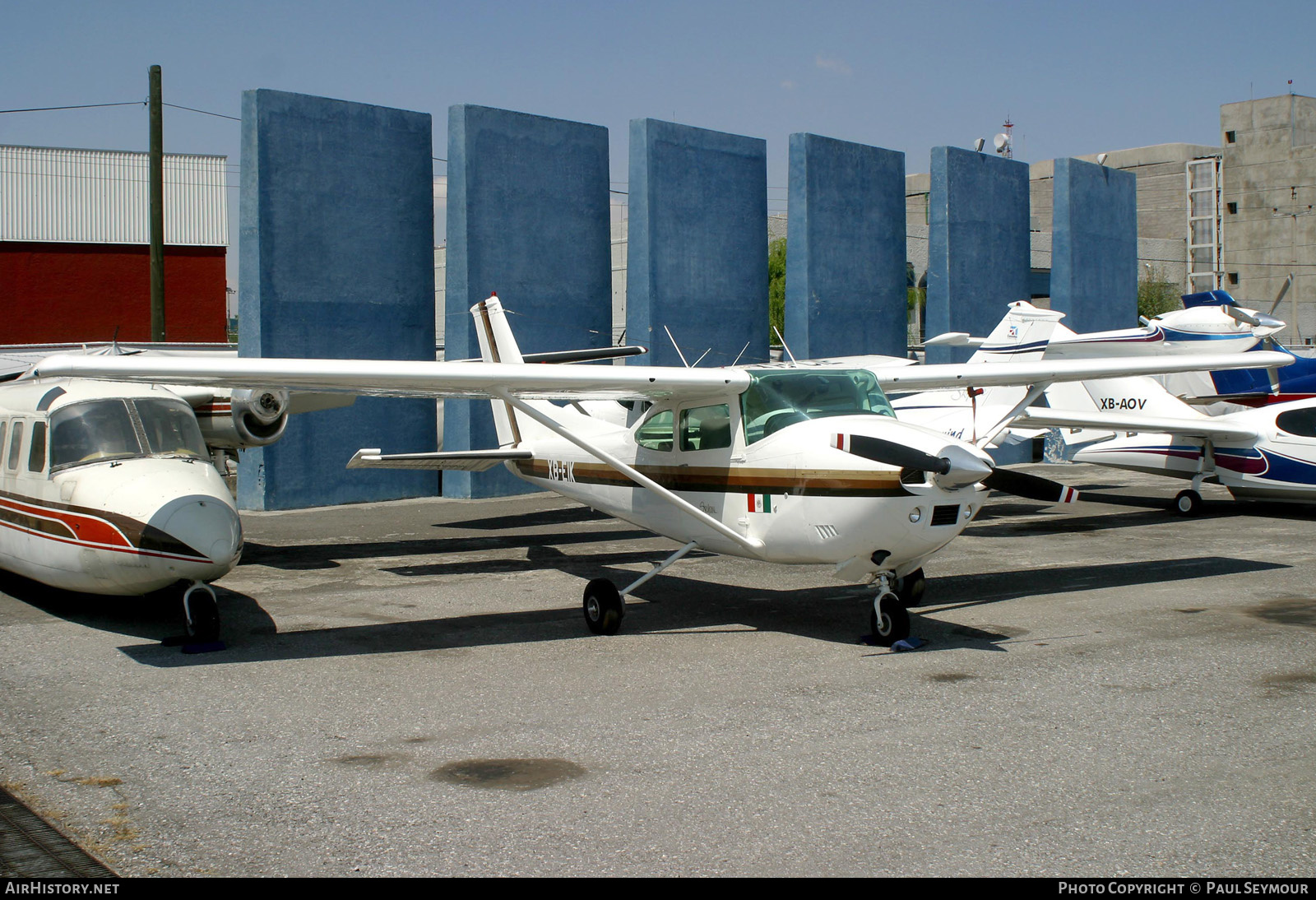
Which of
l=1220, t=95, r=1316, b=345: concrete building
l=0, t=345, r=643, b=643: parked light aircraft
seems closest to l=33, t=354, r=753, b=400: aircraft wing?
l=0, t=345, r=643, b=643: parked light aircraft

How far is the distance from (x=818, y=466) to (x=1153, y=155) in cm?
7779

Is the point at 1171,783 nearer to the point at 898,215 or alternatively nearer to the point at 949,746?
the point at 949,746

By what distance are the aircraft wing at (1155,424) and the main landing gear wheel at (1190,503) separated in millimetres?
902

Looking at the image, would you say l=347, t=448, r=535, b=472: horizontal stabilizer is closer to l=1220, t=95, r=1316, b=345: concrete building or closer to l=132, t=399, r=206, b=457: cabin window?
l=132, t=399, r=206, b=457: cabin window

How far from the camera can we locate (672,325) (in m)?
20.8

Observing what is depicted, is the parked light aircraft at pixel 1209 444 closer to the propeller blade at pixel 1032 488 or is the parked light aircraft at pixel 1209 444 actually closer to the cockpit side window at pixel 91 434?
the propeller blade at pixel 1032 488

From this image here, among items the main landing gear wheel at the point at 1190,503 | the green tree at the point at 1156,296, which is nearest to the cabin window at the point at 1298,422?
the main landing gear wheel at the point at 1190,503

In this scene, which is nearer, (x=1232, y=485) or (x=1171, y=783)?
(x=1171, y=783)

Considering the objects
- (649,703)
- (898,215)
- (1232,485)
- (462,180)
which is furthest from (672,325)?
(649,703)

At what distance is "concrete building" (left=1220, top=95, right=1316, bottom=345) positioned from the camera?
70.4 m

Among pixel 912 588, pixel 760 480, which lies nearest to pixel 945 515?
pixel 760 480

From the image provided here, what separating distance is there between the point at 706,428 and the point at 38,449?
5636mm

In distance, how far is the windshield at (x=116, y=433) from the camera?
29.4 ft

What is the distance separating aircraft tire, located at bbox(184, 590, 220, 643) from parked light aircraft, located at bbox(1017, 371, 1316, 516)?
10.4 meters
